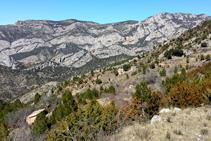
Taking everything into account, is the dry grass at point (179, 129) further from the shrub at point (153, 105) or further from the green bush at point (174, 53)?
the green bush at point (174, 53)

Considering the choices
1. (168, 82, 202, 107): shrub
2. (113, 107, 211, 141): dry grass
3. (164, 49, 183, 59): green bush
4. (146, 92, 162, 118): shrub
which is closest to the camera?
(113, 107, 211, 141): dry grass

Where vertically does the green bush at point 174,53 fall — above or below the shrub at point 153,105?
above

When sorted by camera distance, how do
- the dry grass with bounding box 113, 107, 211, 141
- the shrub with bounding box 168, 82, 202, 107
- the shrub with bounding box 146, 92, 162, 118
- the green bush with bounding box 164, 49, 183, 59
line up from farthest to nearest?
the green bush with bounding box 164, 49, 183, 59 < the shrub with bounding box 146, 92, 162, 118 < the shrub with bounding box 168, 82, 202, 107 < the dry grass with bounding box 113, 107, 211, 141

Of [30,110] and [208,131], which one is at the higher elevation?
[208,131]

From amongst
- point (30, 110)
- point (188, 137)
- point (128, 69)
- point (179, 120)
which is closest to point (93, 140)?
point (188, 137)

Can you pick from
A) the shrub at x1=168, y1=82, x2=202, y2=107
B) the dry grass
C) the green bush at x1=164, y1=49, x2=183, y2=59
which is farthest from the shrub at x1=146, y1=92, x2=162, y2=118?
the green bush at x1=164, y1=49, x2=183, y2=59

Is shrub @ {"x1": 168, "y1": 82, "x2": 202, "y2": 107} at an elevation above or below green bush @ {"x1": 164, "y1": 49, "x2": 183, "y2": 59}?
below

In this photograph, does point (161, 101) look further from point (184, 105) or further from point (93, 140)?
point (93, 140)

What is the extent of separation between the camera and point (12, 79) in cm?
13475

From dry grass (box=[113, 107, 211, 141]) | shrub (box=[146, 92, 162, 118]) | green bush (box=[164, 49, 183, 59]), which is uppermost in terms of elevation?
green bush (box=[164, 49, 183, 59])

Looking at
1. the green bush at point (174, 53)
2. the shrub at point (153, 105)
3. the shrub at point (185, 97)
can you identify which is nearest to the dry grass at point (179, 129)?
the shrub at point (185, 97)

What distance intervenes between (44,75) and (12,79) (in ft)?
130

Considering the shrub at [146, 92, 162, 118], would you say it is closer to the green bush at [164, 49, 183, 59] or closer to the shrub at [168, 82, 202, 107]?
the shrub at [168, 82, 202, 107]

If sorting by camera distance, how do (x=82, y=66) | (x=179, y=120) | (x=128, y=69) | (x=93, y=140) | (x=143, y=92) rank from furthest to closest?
(x=82, y=66), (x=128, y=69), (x=143, y=92), (x=179, y=120), (x=93, y=140)
